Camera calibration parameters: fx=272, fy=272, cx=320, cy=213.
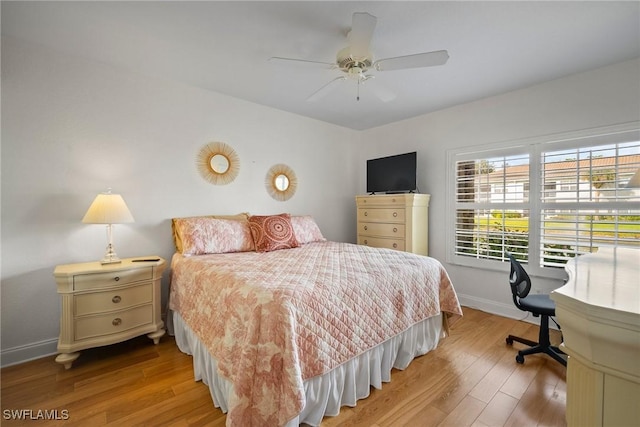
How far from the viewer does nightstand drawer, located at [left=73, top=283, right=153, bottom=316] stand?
6.57 ft

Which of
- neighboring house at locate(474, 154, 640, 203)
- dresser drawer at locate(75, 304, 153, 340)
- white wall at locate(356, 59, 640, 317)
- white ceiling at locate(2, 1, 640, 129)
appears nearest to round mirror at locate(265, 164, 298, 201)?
white ceiling at locate(2, 1, 640, 129)

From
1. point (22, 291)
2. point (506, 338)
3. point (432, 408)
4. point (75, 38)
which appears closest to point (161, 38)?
point (75, 38)

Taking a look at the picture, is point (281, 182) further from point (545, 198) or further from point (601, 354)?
point (601, 354)

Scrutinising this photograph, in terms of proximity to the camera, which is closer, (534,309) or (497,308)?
(534,309)

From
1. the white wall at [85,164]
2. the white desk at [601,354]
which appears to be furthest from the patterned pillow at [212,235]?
the white desk at [601,354]

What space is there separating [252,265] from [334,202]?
2372 mm

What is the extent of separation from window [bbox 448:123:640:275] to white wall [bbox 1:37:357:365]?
260 cm

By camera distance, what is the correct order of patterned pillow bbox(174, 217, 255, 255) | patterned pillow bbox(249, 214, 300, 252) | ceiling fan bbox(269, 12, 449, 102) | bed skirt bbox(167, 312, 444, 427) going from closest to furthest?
bed skirt bbox(167, 312, 444, 427), ceiling fan bbox(269, 12, 449, 102), patterned pillow bbox(174, 217, 255, 255), patterned pillow bbox(249, 214, 300, 252)

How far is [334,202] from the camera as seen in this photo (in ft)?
13.9

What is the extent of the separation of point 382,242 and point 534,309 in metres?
1.80

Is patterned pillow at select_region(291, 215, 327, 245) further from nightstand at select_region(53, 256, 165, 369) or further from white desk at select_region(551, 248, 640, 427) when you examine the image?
white desk at select_region(551, 248, 640, 427)

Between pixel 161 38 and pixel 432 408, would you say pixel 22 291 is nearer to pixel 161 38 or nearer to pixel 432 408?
pixel 161 38

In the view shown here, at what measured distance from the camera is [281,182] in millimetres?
3576

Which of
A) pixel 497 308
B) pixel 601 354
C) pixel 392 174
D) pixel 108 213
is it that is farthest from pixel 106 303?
pixel 497 308
